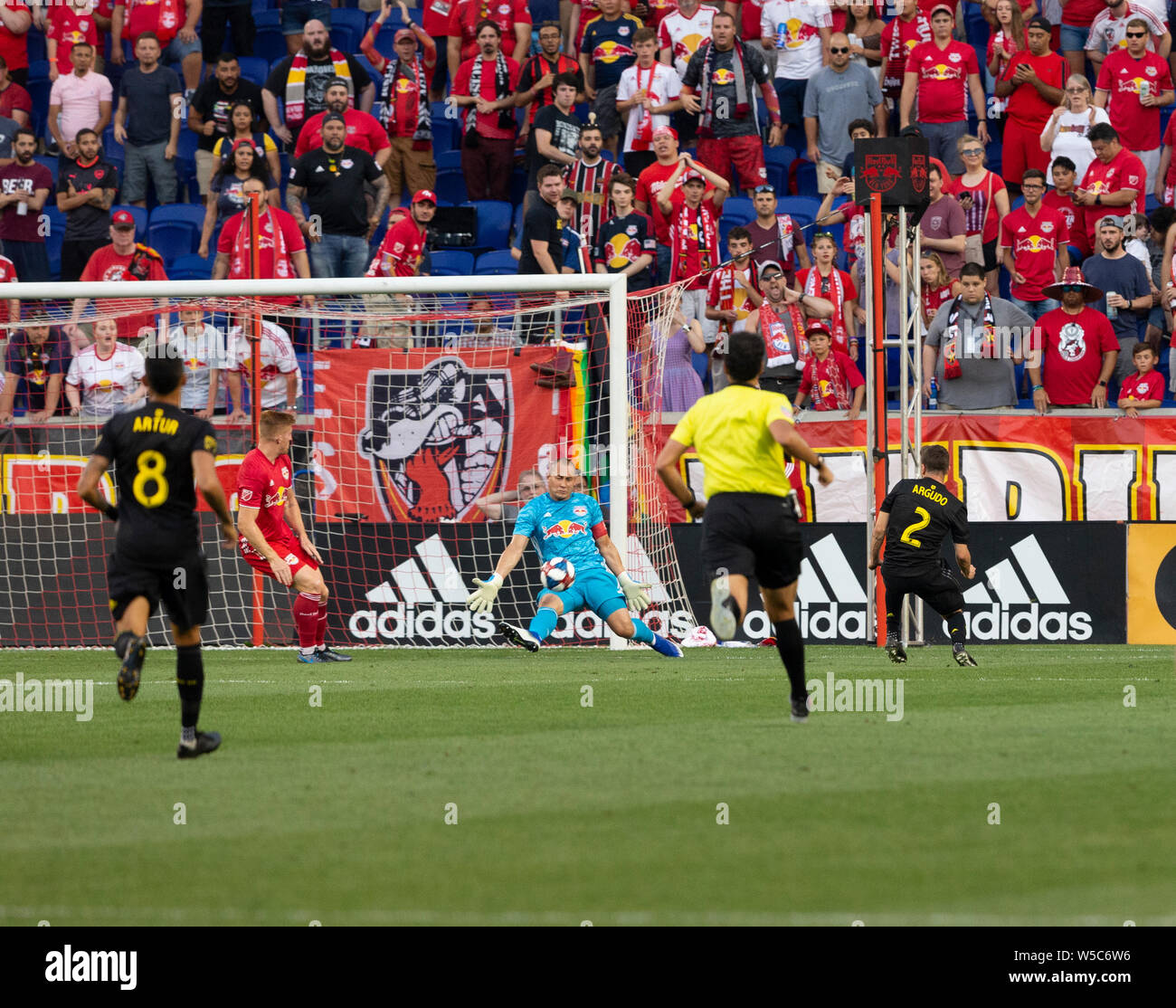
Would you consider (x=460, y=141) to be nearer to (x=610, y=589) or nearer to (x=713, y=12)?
(x=713, y=12)

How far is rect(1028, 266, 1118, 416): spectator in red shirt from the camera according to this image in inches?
702

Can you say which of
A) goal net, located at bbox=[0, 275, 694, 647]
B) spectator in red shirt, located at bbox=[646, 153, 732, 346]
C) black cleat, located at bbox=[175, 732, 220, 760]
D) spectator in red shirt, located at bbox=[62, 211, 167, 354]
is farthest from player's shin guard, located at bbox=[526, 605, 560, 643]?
spectator in red shirt, located at bbox=[62, 211, 167, 354]

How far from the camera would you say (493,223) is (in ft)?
70.1

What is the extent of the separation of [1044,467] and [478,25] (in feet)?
30.9

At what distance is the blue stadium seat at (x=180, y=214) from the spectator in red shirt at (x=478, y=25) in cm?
379

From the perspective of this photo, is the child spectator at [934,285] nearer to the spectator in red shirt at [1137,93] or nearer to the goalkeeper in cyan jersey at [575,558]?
the spectator in red shirt at [1137,93]

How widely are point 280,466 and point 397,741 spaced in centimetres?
579

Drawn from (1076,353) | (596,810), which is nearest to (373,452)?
(1076,353)

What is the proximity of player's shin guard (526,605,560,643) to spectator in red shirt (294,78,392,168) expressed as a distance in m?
8.49

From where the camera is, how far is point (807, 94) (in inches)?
811

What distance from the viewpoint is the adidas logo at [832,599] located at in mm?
16969

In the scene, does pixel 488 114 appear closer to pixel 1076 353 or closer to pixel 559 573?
pixel 1076 353

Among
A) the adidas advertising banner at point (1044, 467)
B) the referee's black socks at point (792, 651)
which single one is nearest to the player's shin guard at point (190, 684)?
the referee's black socks at point (792, 651)
